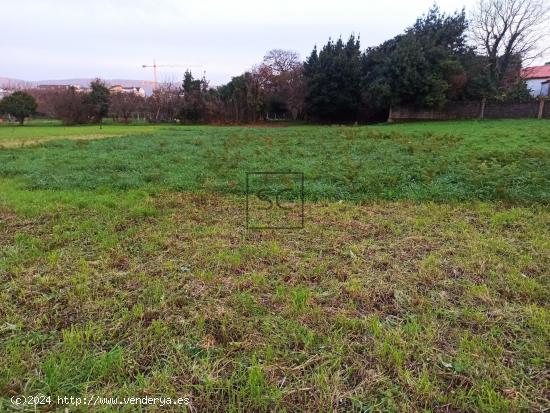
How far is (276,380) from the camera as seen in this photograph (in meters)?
1.86

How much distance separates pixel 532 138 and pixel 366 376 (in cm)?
1173

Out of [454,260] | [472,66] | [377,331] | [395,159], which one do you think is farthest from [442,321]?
[472,66]

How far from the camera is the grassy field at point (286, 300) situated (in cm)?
183

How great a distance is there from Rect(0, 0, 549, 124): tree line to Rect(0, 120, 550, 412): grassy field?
22.5 m

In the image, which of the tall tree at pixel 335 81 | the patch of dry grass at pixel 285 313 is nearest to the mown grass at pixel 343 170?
the patch of dry grass at pixel 285 313

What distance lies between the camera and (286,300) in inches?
102

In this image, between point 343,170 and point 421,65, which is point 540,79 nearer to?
point 421,65

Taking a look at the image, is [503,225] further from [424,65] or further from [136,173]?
[424,65]

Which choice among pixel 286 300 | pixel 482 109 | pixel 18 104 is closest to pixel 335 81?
pixel 482 109
